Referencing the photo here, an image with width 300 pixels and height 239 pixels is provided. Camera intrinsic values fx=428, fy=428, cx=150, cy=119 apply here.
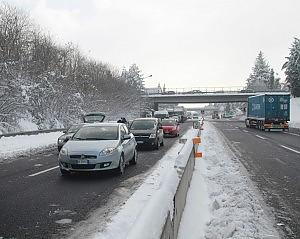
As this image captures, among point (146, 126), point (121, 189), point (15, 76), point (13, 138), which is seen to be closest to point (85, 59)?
point (15, 76)

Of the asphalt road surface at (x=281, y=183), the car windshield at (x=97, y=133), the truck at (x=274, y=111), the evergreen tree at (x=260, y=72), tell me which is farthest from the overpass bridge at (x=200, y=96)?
the car windshield at (x=97, y=133)

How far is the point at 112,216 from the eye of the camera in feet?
24.4

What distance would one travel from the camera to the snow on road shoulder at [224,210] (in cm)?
619

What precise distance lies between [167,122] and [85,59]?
1459 inches

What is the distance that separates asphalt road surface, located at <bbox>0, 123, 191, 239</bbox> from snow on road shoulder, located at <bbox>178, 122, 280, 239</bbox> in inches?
70.2

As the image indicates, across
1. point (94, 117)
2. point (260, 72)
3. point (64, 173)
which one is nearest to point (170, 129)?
point (94, 117)

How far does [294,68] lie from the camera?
315 ft

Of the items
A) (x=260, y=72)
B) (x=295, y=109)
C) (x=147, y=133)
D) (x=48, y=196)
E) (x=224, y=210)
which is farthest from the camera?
(x=260, y=72)

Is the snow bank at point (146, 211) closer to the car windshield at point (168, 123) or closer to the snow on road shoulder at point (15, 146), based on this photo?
the snow on road shoulder at point (15, 146)

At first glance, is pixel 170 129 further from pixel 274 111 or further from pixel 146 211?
pixel 146 211

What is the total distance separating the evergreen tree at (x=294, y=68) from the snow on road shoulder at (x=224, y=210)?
90.2m

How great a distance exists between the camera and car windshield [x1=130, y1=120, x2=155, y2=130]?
72.3 feet

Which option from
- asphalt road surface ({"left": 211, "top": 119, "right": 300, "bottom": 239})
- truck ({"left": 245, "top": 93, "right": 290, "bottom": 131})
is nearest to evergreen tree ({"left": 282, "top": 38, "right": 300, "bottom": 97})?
truck ({"left": 245, "top": 93, "right": 290, "bottom": 131})

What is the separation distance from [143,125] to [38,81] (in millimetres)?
21407
